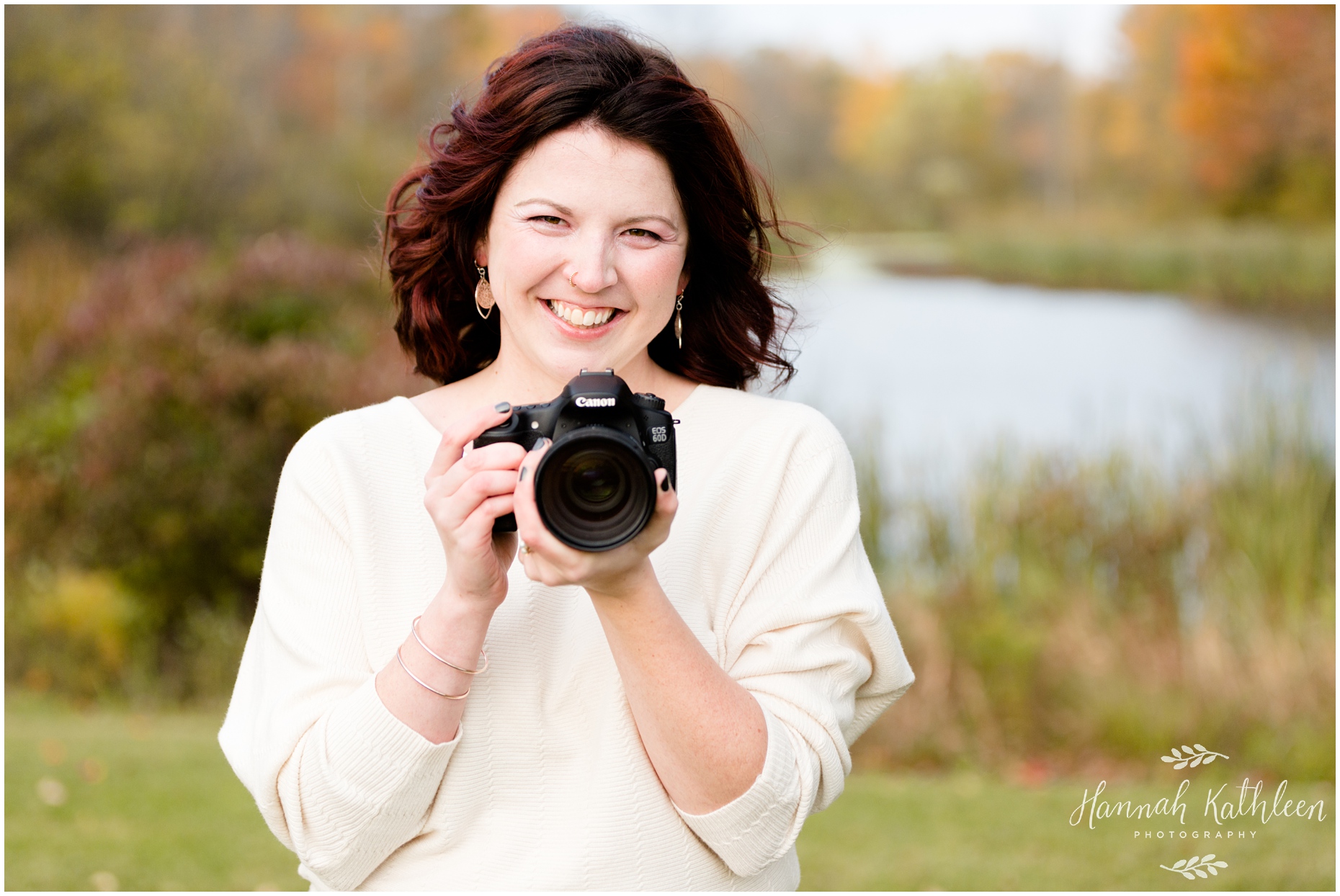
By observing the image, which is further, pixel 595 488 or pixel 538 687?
pixel 538 687

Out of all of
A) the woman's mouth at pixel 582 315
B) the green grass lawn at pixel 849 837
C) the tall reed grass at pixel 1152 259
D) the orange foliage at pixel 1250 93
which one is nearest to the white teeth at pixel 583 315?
the woman's mouth at pixel 582 315

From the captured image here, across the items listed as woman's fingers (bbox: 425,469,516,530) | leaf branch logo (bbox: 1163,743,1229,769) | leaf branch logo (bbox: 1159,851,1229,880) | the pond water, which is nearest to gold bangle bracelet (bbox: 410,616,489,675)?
woman's fingers (bbox: 425,469,516,530)

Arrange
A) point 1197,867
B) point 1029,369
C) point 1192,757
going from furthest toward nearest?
point 1029,369, point 1192,757, point 1197,867

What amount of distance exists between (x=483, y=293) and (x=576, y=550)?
643 millimetres

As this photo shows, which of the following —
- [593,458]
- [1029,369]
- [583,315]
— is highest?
[583,315]

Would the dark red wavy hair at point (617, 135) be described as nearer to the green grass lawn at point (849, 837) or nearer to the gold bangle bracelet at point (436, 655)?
the gold bangle bracelet at point (436, 655)

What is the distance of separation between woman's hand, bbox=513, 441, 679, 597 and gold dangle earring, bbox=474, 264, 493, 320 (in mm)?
546

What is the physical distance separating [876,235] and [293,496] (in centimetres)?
610

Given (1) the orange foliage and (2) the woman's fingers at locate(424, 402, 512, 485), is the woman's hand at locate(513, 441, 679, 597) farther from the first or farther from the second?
(1) the orange foliage

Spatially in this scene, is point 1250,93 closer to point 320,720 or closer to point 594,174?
→ point 594,174

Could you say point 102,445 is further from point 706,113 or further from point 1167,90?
point 1167,90

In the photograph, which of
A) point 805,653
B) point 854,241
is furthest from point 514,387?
point 854,241

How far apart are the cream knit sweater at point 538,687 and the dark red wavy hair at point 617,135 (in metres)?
0.27

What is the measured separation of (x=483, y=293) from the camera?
5.95ft
